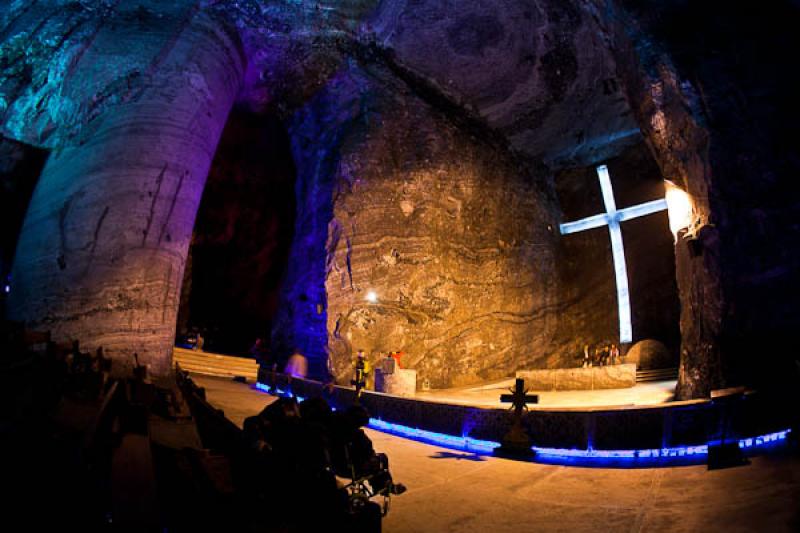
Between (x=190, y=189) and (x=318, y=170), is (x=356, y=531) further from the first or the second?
(x=318, y=170)

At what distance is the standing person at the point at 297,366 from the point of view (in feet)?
38.5

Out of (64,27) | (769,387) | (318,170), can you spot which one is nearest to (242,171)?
(318,170)

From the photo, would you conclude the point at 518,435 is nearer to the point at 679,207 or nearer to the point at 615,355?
the point at 679,207

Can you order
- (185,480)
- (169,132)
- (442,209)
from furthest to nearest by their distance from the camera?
(442,209), (169,132), (185,480)

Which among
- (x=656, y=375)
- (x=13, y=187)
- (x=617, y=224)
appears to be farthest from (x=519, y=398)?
(x=13, y=187)

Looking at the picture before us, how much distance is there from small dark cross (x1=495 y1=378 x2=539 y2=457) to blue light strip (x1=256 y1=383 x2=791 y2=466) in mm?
178

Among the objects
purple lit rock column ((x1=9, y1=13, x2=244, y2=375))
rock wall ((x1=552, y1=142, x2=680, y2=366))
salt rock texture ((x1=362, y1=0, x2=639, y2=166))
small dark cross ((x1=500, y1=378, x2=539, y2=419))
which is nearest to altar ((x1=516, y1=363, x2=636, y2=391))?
rock wall ((x1=552, y1=142, x2=680, y2=366))

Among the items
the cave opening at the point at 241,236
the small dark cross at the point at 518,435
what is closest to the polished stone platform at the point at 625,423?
the small dark cross at the point at 518,435

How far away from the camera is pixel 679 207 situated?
8.15 metres

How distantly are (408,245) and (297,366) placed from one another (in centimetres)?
439

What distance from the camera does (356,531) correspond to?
184cm

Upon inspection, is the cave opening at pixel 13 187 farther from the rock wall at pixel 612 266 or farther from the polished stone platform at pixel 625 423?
the rock wall at pixel 612 266

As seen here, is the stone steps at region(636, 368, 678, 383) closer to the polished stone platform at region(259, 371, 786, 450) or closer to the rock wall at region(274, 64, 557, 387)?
the rock wall at region(274, 64, 557, 387)

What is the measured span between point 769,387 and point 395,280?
8540 millimetres
